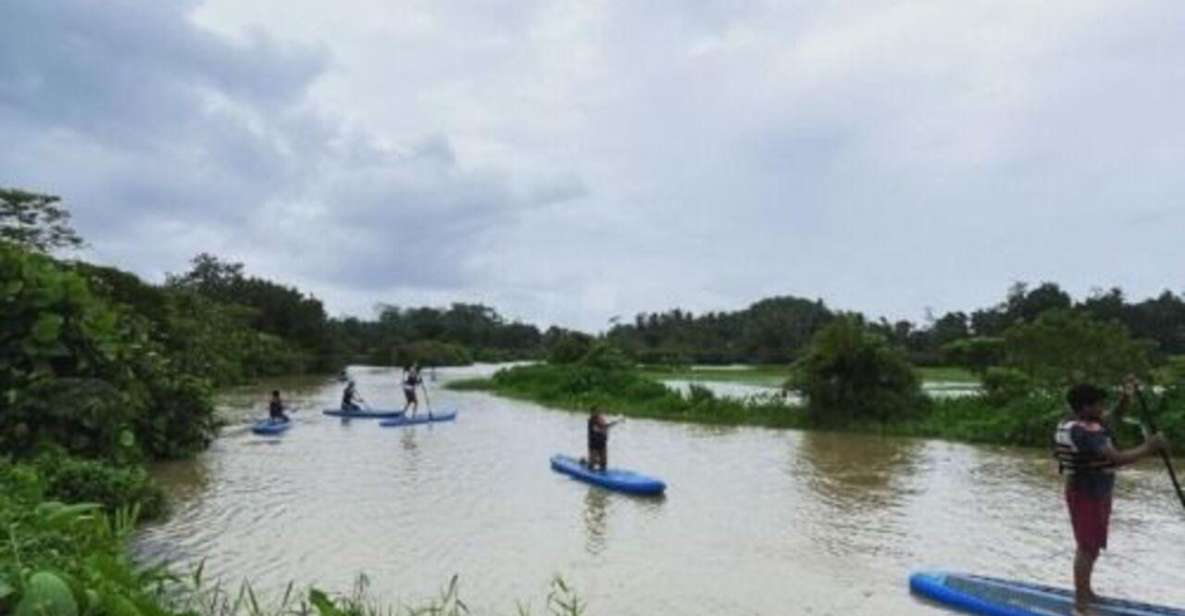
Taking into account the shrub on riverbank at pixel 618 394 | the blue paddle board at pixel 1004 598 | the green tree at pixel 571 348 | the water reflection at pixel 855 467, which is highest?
the green tree at pixel 571 348

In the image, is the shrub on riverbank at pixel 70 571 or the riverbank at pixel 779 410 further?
the riverbank at pixel 779 410

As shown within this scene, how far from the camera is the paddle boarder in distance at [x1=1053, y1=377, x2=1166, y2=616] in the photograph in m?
8.99

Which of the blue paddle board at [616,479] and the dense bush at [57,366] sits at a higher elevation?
the dense bush at [57,366]

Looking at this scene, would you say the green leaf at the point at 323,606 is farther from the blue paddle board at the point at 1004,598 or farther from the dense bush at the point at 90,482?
the dense bush at the point at 90,482

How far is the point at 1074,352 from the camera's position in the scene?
29.0 meters

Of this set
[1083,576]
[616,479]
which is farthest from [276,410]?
[1083,576]

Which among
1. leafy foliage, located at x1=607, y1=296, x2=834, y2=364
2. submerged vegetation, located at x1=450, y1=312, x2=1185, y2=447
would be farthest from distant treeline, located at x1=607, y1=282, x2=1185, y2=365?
submerged vegetation, located at x1=450, y1=312, x2=1185, y2=447

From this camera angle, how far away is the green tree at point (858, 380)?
31062 millimetres

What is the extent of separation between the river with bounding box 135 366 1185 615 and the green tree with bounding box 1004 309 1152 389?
406 cm

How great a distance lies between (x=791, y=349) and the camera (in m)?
87.8

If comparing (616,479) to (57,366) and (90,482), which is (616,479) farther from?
(57,366)

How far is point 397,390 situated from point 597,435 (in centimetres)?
3541

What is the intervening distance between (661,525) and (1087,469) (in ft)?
22.8

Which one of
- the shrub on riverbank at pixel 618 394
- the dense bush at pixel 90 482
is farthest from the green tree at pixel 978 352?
the dense bush at pixel 90 482
